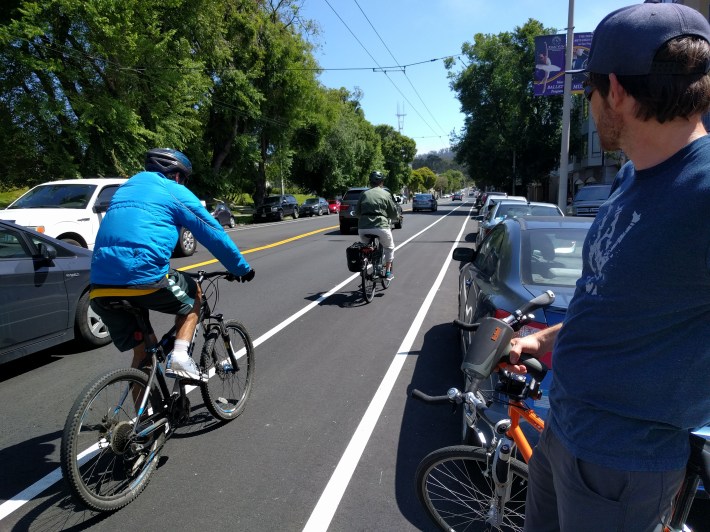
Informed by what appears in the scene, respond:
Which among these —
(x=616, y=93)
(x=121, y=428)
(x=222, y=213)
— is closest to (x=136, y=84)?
(x=222, y=213)

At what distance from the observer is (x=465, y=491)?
275cm

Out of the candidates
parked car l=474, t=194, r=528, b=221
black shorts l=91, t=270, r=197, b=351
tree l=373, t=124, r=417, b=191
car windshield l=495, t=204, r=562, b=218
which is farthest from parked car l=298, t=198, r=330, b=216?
tree l=373, t=124, r=417, b=191

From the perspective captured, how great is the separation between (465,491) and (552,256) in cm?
196

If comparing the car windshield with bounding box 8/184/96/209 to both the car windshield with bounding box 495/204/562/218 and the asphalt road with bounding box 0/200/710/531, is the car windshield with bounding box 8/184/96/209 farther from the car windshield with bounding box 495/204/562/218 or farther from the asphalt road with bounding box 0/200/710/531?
the car windshield with bounding box 495/204/562/218

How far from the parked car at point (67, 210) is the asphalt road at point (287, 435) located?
4523 mm

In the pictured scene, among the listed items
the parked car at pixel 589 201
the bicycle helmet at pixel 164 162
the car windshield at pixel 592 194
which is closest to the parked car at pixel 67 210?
the bicycle helmet at pixel 164 162

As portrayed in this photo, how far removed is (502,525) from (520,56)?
48109mm

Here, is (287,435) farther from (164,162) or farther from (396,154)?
(396,154)

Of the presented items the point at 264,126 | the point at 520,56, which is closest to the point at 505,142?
the point at 520,56

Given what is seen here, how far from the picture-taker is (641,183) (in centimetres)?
130

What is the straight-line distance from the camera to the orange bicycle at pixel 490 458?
1872mm

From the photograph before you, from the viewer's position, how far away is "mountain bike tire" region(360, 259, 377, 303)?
8278 millimetres

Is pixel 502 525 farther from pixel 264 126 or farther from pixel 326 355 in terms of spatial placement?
pixel 264 126

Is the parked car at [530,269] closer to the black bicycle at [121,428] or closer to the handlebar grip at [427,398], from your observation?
the handlebar grip at [427,398]
